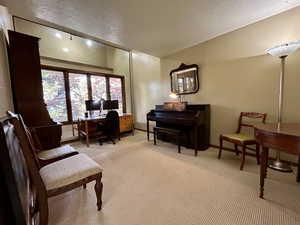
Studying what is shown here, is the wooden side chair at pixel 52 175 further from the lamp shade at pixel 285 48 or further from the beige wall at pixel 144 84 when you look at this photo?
the beige wall at pixel 144 84

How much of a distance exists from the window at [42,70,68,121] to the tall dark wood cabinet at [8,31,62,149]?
194 centimetres

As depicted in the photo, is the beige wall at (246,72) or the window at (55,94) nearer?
the beige wall at (246,72)

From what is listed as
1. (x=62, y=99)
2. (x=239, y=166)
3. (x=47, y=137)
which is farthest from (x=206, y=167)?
(x=62, y=99)

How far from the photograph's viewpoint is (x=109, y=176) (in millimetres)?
2092

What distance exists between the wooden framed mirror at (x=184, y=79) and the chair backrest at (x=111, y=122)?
1700 mm

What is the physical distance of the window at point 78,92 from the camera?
439cm

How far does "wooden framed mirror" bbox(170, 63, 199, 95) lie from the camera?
326 centimetres

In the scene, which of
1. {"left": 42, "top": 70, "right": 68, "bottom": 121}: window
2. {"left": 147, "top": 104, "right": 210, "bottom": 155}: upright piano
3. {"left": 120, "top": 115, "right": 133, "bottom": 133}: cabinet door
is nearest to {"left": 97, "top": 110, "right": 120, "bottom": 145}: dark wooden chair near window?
{"left": 120, "top": 115, "right": 133, "bottom": 133}: cabinet door

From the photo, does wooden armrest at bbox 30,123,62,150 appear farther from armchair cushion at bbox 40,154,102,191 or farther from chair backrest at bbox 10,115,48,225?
chair backrest at bbox 10,115,48,225

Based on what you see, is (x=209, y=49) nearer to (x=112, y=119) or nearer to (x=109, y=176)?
(x=112, y=119)

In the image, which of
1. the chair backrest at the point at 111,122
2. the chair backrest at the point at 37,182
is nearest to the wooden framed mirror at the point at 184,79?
the chair backrest at the point at 111,122

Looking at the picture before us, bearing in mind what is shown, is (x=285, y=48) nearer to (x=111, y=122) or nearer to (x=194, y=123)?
(x=194, y=123)

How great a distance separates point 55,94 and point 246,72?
4.84m

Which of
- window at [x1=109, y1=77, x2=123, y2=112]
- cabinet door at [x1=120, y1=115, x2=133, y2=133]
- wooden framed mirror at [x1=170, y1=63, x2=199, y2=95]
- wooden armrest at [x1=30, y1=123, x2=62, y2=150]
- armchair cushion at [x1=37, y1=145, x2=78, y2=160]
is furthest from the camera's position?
window at [x1=109, y1=77, x2=123, y2=112]
